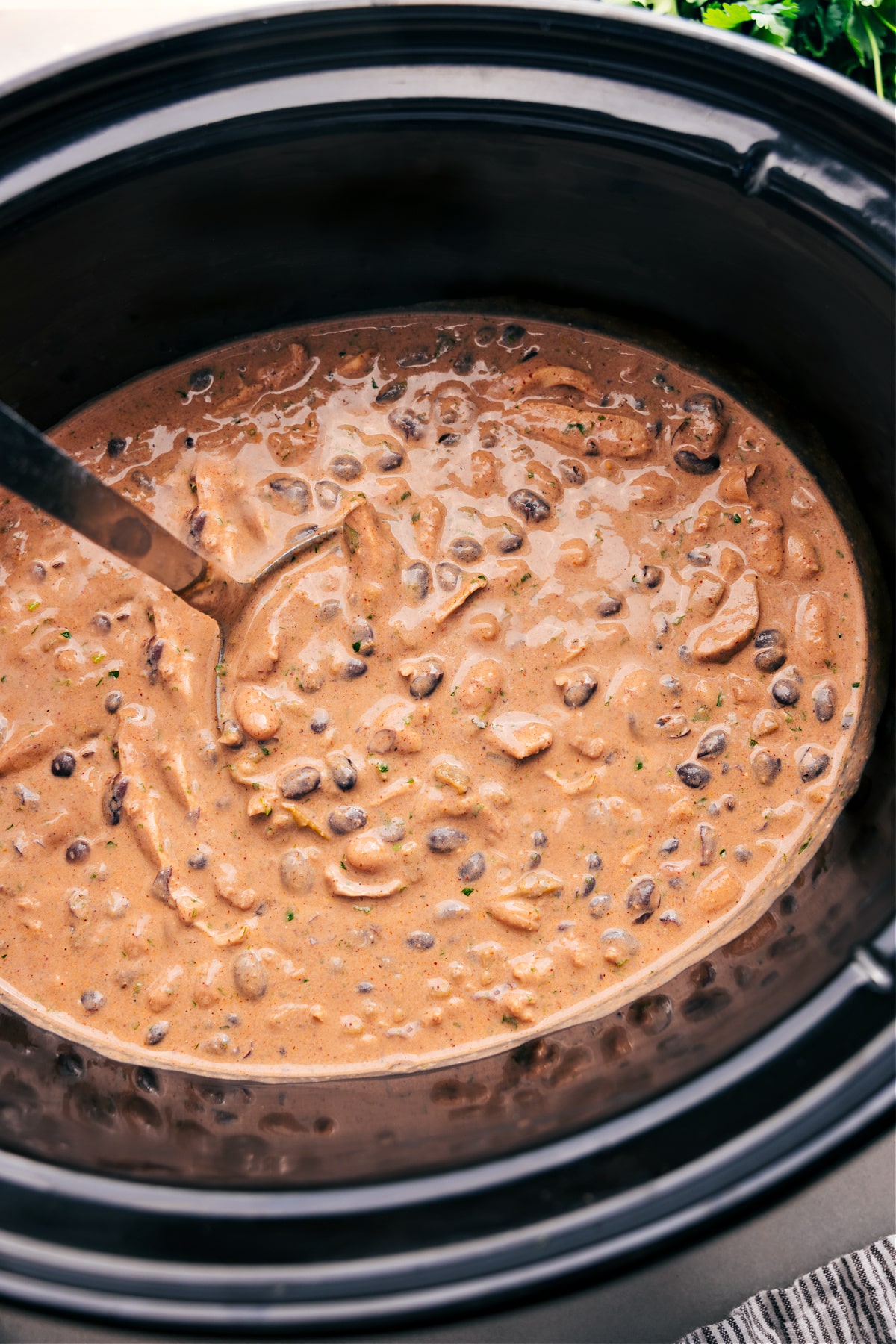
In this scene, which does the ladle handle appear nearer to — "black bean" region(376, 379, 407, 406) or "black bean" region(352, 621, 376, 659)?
"black bean" region(352, 621, 376, 659)

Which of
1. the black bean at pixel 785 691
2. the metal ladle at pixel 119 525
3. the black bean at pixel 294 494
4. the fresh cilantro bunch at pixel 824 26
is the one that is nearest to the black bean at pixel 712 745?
the black bean at pixel 785 691

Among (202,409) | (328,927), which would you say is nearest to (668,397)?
(202,409)

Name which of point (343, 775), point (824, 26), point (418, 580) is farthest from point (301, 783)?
point (824, 26)

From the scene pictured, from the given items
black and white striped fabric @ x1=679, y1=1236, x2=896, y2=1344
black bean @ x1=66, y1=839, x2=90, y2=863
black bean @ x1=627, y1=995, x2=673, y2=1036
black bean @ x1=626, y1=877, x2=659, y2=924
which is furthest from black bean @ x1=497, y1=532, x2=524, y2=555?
black and white striped fabric @ x1=679, y1=1236, x2=896, y2=1344

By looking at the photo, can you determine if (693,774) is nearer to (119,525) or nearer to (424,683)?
(424,683)

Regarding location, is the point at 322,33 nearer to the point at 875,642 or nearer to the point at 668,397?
the point at 668,397
